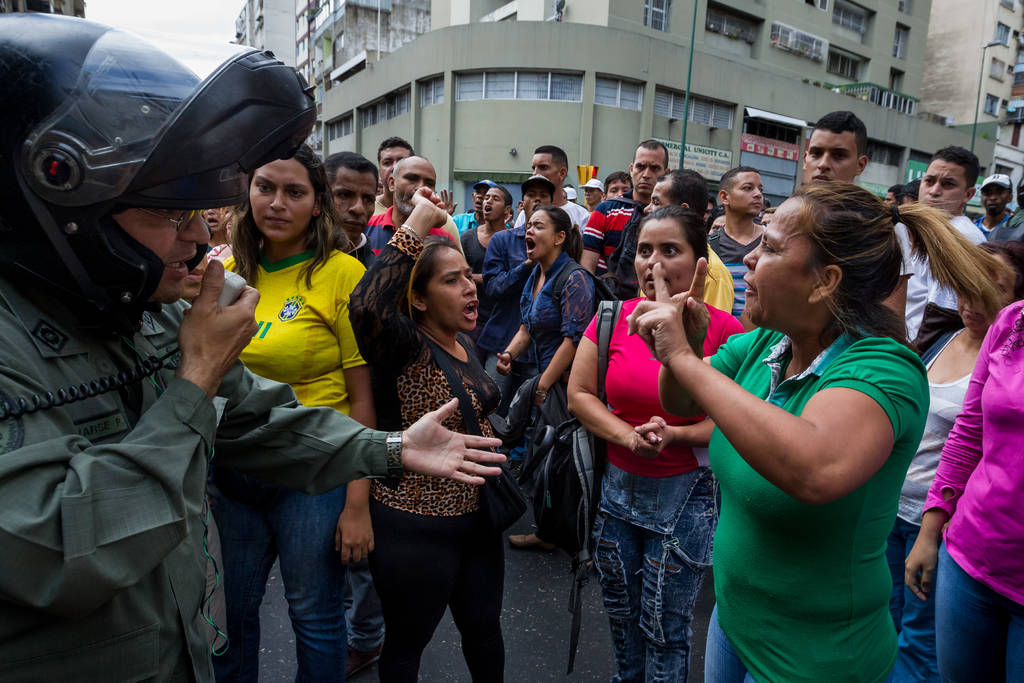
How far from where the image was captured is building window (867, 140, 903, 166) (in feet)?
101

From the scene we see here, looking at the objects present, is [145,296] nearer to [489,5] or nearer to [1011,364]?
[1011,364]

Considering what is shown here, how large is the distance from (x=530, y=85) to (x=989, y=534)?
23.2 meters

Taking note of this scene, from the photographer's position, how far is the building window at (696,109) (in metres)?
23.7

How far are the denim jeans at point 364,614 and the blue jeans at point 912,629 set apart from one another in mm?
2227

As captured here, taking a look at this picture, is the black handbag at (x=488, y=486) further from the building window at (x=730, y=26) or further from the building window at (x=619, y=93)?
the building window at (x=730, y=26)

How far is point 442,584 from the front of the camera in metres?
2.13

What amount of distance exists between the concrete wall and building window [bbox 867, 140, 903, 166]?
822cm

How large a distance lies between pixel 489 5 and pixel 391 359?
29787mm

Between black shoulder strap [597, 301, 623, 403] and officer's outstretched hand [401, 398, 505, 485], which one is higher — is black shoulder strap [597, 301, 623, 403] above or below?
above

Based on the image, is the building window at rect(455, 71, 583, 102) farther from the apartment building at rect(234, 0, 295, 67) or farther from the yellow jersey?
the apartment building at rect(234, 0, 295, 67)

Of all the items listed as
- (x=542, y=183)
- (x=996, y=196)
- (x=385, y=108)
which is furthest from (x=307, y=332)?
(x=385, y=108)

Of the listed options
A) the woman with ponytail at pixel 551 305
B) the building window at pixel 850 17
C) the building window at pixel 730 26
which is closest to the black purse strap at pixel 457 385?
the woman with ponytail at pixel 551 305

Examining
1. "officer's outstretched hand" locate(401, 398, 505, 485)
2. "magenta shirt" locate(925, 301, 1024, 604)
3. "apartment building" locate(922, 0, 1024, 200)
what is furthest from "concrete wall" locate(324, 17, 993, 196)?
"officer's outstretched hand" locate(401, 398, 505, 485)

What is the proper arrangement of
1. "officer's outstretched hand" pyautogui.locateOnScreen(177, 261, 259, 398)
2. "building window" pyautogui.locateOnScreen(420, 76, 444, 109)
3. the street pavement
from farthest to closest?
"building window" pyautogui.locateOnScreen(420, 76, 444, 109)
the street pavement
"officer's outstretched hand" pyautogui.locateOnScreen(177, 261, 259, 398)
